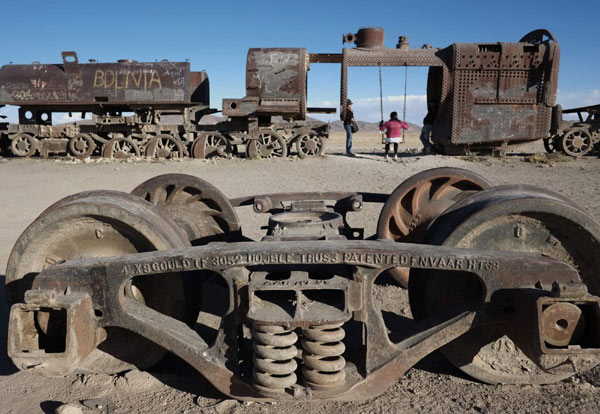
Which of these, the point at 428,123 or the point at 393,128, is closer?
the point at 393,128

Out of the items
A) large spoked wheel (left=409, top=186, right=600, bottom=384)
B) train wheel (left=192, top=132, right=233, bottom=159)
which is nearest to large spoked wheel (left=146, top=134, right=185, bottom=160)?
train wheel (left=192, top=132, right=233, bottom=159)

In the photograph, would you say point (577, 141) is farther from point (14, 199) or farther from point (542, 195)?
point (14, 199)

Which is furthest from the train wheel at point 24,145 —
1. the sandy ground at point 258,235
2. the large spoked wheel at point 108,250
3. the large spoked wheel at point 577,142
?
the large spoked wheel at point 577,142

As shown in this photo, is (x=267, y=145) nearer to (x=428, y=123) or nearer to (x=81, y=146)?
(x=428, y=123)

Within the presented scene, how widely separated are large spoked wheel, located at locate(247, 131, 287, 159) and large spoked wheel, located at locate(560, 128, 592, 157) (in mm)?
9920

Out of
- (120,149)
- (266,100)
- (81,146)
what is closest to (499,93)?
(266,100)

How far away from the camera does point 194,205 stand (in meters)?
4.21

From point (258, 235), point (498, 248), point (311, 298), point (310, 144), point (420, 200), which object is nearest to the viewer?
point (311, 298)

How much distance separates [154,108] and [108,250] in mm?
15151

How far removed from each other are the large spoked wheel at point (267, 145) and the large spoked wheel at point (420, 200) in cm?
1164

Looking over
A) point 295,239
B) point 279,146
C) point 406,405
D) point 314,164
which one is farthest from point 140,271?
point 279,146

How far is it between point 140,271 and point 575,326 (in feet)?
7.27

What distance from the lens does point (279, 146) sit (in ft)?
51.1

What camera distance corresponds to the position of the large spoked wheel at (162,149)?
52.2 feet
